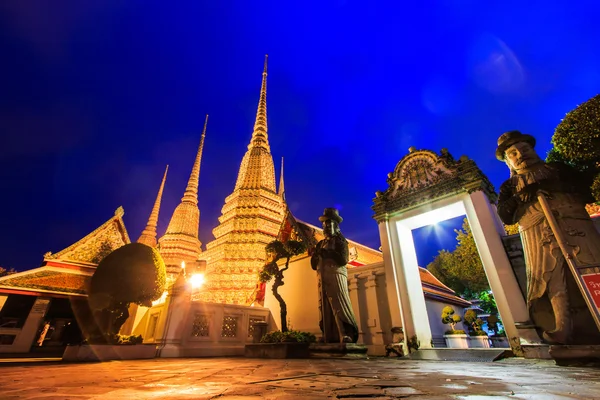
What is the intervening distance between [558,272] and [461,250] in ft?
60.2

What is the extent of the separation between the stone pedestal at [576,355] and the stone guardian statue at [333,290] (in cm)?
442

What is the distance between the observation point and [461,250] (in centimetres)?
2145

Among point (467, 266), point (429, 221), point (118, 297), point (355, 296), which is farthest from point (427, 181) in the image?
point (467, 266)

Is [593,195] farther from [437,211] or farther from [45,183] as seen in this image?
[45,183]

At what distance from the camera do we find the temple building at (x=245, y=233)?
2230 cm

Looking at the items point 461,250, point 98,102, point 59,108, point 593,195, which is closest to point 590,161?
point 593,195

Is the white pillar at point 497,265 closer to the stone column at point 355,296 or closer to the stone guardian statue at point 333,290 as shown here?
the stone guardian statue at point 333,290

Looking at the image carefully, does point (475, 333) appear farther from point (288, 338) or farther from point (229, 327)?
point (229, 327)

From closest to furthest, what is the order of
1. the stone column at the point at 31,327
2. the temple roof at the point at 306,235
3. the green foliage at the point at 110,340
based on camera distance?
the green foliage at the point at 110,340 < the stone column at the point at 31,327 < the temple roof at the point at 306,235

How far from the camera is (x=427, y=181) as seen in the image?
976cm

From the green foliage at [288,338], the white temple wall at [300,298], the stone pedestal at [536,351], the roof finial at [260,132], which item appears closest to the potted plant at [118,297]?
the green foliage at [288,338]

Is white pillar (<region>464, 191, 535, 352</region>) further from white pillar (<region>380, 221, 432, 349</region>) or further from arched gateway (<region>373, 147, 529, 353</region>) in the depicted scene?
white pillar (<region>380, 221, 432, 349</region>)

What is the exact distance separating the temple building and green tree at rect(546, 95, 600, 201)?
17935 mm

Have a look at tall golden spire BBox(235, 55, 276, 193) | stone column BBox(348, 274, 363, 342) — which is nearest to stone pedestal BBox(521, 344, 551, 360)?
stone column BBox(348, 274, 363, 342)
